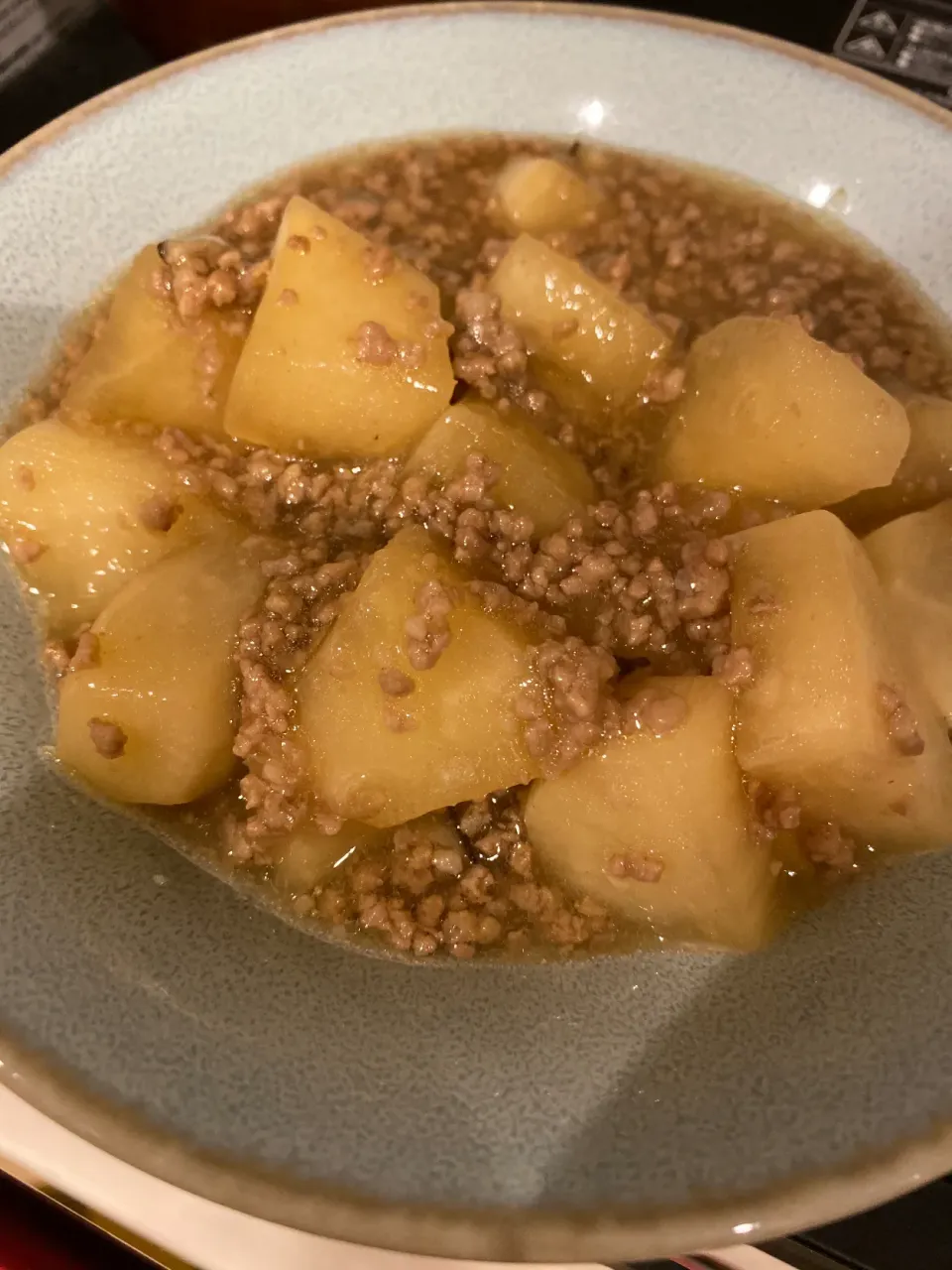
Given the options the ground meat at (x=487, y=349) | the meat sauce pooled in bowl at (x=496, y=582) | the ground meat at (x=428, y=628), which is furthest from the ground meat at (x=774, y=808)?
the ground meat at (x=487, y=349)

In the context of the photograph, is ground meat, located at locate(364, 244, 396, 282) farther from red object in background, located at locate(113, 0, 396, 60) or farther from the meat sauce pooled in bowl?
red object in background, located at locate(113, 0, 396, 60)

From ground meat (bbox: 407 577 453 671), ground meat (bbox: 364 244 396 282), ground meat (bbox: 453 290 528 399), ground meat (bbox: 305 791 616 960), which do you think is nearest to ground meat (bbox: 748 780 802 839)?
ground meat (bbox: 305 791 616 960)

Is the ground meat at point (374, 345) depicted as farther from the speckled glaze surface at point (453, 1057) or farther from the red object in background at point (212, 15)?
the red object in background at point (212, 15)

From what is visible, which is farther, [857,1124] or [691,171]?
[691,171]

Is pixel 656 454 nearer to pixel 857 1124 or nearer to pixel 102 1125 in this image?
pixel 857 1124

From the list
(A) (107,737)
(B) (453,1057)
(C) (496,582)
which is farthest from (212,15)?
(B) (453,1057)

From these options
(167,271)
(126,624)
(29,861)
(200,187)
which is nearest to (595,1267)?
(29,861)
